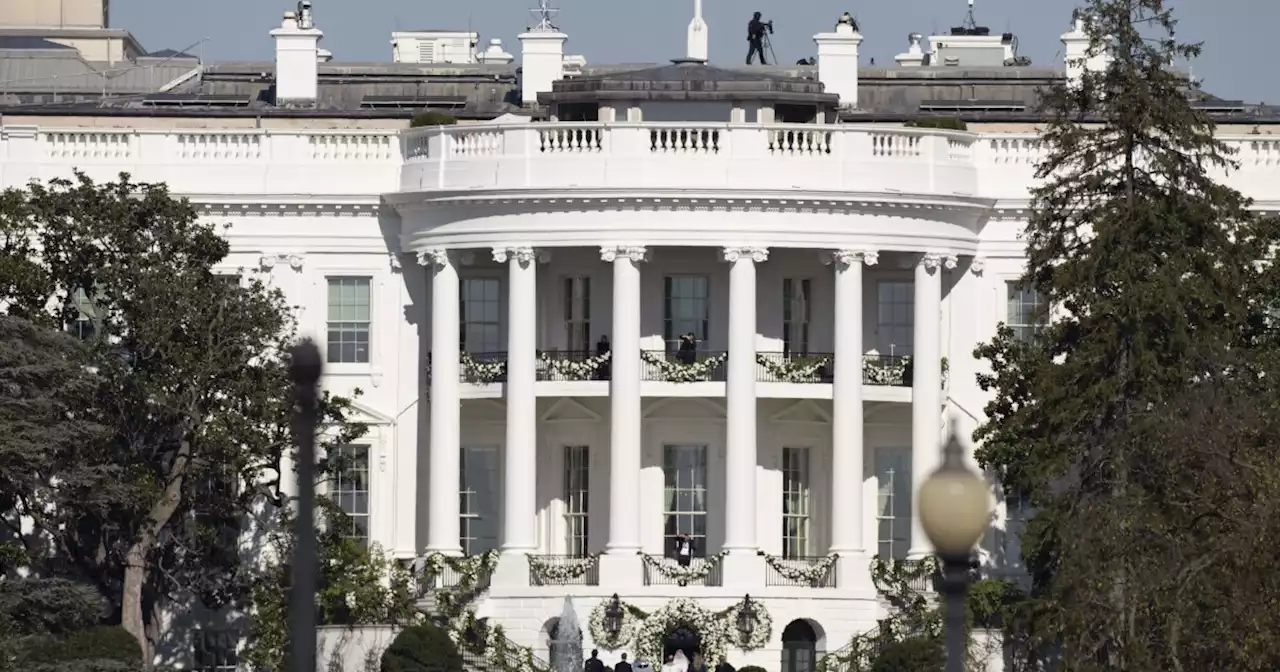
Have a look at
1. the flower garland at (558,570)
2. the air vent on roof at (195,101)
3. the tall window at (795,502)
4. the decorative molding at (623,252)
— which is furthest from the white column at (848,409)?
the air vent on roof at (195,101)

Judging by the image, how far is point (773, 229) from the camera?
287ft

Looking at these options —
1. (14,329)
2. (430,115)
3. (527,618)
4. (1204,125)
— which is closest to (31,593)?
(14,329)

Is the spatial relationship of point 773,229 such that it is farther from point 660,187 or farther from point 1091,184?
point 1091,184

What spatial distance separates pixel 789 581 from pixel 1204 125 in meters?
13.0

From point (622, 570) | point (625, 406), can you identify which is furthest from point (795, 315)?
point (622, 570)

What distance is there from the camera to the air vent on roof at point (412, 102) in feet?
318

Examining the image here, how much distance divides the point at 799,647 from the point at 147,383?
13.9m

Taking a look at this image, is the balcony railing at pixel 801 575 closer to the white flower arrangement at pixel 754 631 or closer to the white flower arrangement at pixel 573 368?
the white flower arrangement at pixel 754 631

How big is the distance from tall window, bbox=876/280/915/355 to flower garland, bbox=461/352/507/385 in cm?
795

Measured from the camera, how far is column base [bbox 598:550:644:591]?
86188 mm

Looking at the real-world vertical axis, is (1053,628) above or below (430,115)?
below

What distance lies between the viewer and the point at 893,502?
90.6 metres

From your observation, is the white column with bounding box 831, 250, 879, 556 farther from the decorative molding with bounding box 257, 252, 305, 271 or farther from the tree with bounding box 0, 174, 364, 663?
the decorative molding with bounding box 257, 252, 305, 271

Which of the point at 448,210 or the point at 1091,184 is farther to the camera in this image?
the point at 448,210
